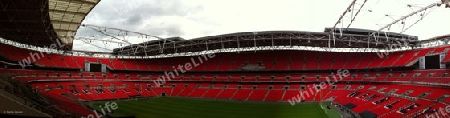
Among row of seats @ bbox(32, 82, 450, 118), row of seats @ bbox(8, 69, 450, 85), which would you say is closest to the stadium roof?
row of seats @ bbox(8, 69, 450, 85)

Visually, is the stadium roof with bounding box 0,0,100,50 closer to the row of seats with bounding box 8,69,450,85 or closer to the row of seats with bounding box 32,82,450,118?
the row of seats with bounding box 8,69,450,85

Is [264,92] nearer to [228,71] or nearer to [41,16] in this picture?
[228,71]

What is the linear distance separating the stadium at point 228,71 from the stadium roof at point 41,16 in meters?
0.11

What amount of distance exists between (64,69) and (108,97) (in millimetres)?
13829

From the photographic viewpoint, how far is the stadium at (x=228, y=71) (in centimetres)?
3372

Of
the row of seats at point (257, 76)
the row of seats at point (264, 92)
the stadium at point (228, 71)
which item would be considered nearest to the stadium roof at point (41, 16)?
the stadium at point (228, 71)

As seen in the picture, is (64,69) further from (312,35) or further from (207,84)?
(312,35)

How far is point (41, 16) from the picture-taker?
29188mm

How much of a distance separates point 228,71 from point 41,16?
41492mm

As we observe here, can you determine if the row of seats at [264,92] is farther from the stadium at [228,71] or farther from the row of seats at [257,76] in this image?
the row of seats at [257,76]

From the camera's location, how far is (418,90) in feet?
118

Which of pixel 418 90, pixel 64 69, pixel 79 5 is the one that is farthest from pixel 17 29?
pixel 418 90

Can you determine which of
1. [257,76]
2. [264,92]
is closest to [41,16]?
[264,92]

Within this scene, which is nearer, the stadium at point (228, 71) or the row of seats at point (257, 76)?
the stadium at point (228, 71)
